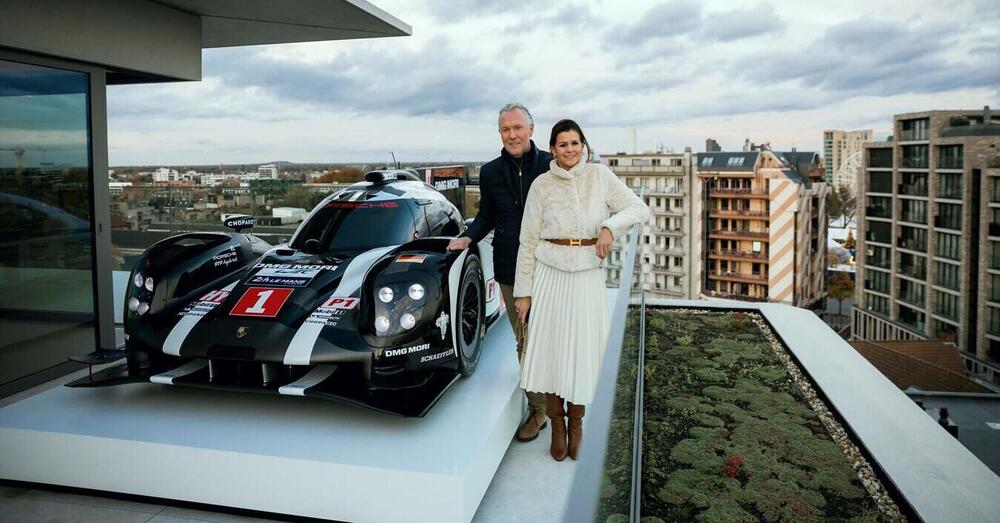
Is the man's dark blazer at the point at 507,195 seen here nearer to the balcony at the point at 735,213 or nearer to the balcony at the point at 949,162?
the balcony at the point at 949,162

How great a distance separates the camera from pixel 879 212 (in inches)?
2613

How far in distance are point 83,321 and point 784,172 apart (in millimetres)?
77913

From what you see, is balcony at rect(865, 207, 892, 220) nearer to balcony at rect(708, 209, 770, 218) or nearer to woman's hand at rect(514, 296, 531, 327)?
balcony at rect(708, 209, 770, 218)

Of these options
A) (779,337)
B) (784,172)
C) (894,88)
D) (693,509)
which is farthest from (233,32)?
(894,88)

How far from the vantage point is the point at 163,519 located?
2.98 m

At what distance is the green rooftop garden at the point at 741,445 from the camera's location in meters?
3.73

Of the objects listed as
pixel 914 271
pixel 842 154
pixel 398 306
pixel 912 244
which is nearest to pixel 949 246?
pixel 914 271

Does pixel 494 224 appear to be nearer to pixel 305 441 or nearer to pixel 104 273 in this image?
pixel 305 441

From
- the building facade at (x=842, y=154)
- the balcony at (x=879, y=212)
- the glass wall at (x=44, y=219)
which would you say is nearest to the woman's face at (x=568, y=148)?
the glass wall at (x=44, y=219)

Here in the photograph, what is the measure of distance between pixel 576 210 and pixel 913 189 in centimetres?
7020

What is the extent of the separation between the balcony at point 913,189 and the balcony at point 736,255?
1544 cm

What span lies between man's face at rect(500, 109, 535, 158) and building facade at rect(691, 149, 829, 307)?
7570 cm

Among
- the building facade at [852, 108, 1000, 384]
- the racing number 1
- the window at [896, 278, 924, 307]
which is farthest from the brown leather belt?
the window at [896, 278, 924, 307]

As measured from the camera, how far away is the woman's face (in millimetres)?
3092
